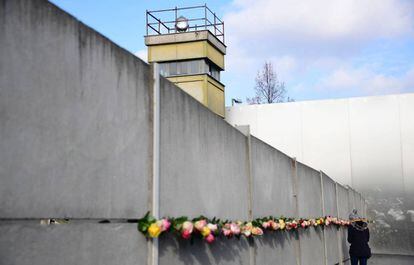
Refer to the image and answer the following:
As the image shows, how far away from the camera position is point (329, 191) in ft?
50.8

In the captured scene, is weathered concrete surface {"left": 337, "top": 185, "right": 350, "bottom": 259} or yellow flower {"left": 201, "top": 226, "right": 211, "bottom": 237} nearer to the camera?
yellow flower {"left": 201, "top": 226, "right": 211, "bottom": 237}

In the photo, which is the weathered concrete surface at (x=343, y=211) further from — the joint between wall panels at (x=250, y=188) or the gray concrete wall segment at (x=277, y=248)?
the joint between wall panels at (x=250, y=188)

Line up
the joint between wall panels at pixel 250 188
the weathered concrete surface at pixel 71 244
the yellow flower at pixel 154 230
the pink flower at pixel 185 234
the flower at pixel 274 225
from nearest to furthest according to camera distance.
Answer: the weathered concrete surface at pixel 71 244
the yellow flower at pixel 154 230
the pink flower at pixel 185 234
the joint between wall panels at pixel 250 188
the flower at pixel 274 225

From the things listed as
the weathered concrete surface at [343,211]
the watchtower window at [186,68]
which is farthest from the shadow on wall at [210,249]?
the watchtower window at [186,68]

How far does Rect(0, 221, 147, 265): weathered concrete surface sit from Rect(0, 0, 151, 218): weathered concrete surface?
0.31 feet

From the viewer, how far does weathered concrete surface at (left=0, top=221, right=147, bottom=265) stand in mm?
3221

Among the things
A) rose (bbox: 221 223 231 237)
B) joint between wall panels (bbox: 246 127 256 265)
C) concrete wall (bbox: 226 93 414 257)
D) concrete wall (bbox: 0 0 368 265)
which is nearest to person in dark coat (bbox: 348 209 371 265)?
joint between wall panels (bbox: 246 127 256 265)

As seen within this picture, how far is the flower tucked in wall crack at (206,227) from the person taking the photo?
4676 mm

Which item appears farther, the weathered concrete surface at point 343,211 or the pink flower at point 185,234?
the weathered concrete surface at point 343,211

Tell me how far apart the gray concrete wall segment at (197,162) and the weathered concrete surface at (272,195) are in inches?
28.1

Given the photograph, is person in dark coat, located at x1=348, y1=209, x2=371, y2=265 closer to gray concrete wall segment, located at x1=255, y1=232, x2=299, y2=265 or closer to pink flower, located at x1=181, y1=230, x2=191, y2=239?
gray concrete wall segment, located at x1=255, y1=232, x2=299, y2=265

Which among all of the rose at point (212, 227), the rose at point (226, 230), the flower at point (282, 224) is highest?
the rose at point (212, 227)

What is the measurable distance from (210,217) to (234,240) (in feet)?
2.91

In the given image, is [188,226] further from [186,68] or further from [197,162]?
[186,68]
